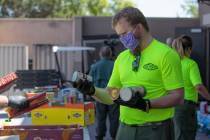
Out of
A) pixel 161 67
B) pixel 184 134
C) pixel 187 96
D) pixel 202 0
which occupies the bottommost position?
pixel 184 134

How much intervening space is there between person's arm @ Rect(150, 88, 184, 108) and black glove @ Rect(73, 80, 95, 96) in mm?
549

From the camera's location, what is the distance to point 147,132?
400 centimetres

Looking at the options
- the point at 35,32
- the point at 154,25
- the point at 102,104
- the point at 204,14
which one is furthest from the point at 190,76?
the point at 35,32

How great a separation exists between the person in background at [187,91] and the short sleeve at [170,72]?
2.08 meters

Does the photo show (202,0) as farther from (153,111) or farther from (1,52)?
(153,111)

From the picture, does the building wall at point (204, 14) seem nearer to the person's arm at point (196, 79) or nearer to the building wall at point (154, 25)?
the building wall at point (154, 25)

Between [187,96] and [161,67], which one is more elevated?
[161,67]

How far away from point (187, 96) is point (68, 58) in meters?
14.9

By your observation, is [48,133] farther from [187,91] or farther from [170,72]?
[187,91]

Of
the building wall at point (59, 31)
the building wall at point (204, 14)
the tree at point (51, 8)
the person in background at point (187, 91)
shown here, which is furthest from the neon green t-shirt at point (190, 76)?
the tree at point (51, 8)

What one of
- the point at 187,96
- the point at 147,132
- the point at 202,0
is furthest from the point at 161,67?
the point at 202,0

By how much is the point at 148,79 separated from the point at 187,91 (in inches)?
88.2

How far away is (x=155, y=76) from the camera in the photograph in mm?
3941

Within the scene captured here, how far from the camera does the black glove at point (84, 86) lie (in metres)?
4.05
